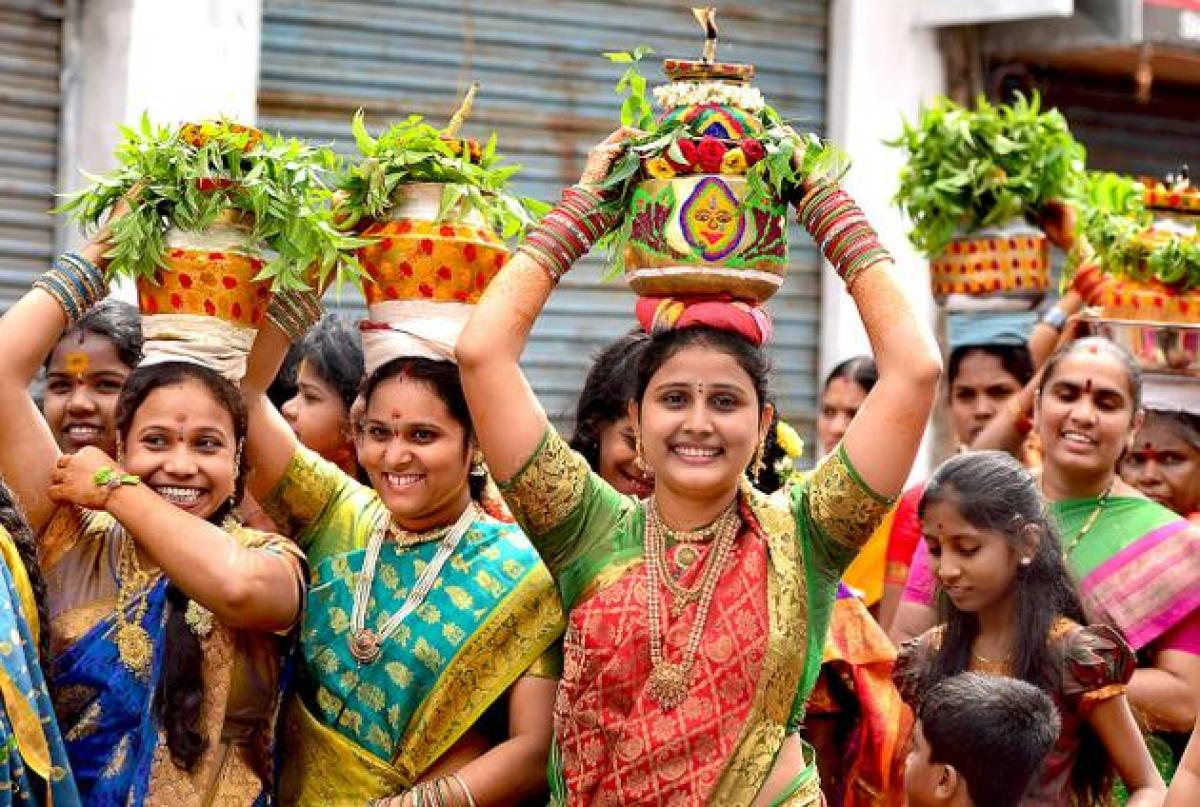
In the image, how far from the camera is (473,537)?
5.25 meters

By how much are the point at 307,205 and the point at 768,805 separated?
5.65 feet

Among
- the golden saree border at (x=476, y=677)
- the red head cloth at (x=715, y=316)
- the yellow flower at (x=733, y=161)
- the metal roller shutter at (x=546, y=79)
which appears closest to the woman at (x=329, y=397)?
the golden saree border at (x=476, y=677)

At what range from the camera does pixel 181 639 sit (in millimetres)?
5070

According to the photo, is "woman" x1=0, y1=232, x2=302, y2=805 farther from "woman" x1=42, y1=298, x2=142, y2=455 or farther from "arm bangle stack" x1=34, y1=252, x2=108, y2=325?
"woman" x1=42, y1=298, x2=142, y2=455

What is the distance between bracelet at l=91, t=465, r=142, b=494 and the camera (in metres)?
4.97

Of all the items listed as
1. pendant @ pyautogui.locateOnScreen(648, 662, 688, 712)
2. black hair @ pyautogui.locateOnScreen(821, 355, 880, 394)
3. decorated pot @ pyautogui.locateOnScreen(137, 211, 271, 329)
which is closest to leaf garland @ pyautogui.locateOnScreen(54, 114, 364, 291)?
decorated pot @ pyautogui.locateOnScreen(137, 211, 271, 329)

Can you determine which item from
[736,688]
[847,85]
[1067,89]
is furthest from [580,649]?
[1067,89]

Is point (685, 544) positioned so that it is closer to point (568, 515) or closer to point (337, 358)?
point (568, 515)

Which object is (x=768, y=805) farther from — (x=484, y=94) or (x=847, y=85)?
(x=847, y=85)

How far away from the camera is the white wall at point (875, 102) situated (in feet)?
33.7

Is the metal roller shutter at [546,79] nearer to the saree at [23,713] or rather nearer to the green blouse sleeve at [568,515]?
the green blouse sleeve at [568,515]

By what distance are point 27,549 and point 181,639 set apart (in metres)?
0.45

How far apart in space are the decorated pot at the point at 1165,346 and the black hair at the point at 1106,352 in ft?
0.92

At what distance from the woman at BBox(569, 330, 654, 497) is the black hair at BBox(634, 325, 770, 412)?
917 millimetres
